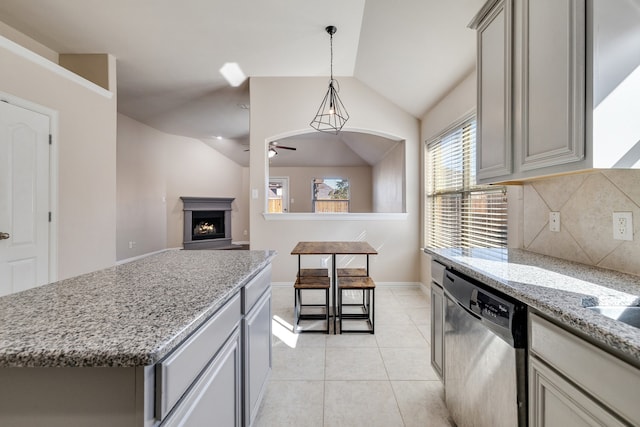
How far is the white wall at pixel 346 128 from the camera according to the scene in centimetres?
381

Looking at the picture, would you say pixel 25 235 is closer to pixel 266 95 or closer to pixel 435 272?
pixel 266 95

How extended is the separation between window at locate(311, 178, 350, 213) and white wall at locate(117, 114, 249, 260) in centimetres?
219

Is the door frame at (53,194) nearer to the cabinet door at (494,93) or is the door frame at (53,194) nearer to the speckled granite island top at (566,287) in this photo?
the speckled granite island top at (566,287)

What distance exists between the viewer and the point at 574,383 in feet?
2.48

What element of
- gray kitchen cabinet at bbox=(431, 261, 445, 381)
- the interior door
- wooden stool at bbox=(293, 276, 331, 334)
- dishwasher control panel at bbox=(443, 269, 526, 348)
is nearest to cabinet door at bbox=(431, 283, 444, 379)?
gray kitchen cabinet at bbox=(431, 261, 445, 381)

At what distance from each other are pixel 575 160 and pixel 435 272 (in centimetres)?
88

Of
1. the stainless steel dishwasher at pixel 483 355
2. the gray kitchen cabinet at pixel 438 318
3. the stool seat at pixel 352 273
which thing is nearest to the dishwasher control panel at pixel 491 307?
the stainless steel dishwasher at pixel 483 355

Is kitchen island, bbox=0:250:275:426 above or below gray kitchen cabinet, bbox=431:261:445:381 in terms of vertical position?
above

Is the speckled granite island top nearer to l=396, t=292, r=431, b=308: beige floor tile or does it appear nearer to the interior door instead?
l=396, t=292, r=431, b=308: beige floor tile

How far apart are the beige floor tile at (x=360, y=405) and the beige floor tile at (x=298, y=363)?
6.9 inches

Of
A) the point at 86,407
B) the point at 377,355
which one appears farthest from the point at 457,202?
the point at 86,407

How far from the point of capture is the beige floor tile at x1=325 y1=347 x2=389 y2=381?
78.0 inches

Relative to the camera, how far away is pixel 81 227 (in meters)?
2.98

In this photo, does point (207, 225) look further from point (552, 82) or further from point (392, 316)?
point (552, 82)
